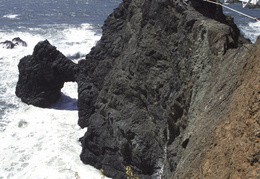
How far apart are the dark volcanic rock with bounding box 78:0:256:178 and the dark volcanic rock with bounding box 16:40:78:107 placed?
7.72 ft

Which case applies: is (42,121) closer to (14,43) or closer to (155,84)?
(155,84)

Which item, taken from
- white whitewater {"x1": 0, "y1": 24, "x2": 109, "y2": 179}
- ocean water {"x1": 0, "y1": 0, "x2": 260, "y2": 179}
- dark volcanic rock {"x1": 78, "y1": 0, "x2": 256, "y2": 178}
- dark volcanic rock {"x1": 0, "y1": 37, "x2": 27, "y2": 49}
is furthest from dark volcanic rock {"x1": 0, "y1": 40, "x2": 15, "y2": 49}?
dark volcanic rock {"x1": 78, "y1": 0, "x2": 256, "y2": 178}

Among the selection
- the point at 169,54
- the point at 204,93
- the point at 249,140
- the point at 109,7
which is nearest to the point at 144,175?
the point at 169,54

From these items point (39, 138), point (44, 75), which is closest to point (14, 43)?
point (44, 75)

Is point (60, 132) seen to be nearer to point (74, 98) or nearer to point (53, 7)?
point (74, 98)

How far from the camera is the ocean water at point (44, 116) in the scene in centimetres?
1961

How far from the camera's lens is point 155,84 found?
16.4m

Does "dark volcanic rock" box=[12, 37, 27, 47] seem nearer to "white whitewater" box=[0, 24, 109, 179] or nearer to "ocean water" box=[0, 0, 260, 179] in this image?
"ocean water" box=[0, 0, 260, 179]

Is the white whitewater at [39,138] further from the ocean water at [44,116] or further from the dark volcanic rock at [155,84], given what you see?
the dark volcanic rock at [155,84]

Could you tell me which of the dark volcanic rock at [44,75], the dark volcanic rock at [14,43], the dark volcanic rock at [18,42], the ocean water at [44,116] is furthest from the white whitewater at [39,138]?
the dark volcanic rock at [18,42]

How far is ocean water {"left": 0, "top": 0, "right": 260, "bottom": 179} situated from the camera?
64.3 feet

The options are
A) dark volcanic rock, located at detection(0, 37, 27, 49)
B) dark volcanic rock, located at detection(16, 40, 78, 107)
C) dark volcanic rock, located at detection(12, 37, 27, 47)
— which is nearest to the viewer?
dark volcanic rock, located at detection(16, 40, 78, 107)

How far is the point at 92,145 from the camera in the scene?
1977 centimetres

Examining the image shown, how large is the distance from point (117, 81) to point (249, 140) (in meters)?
13.3
